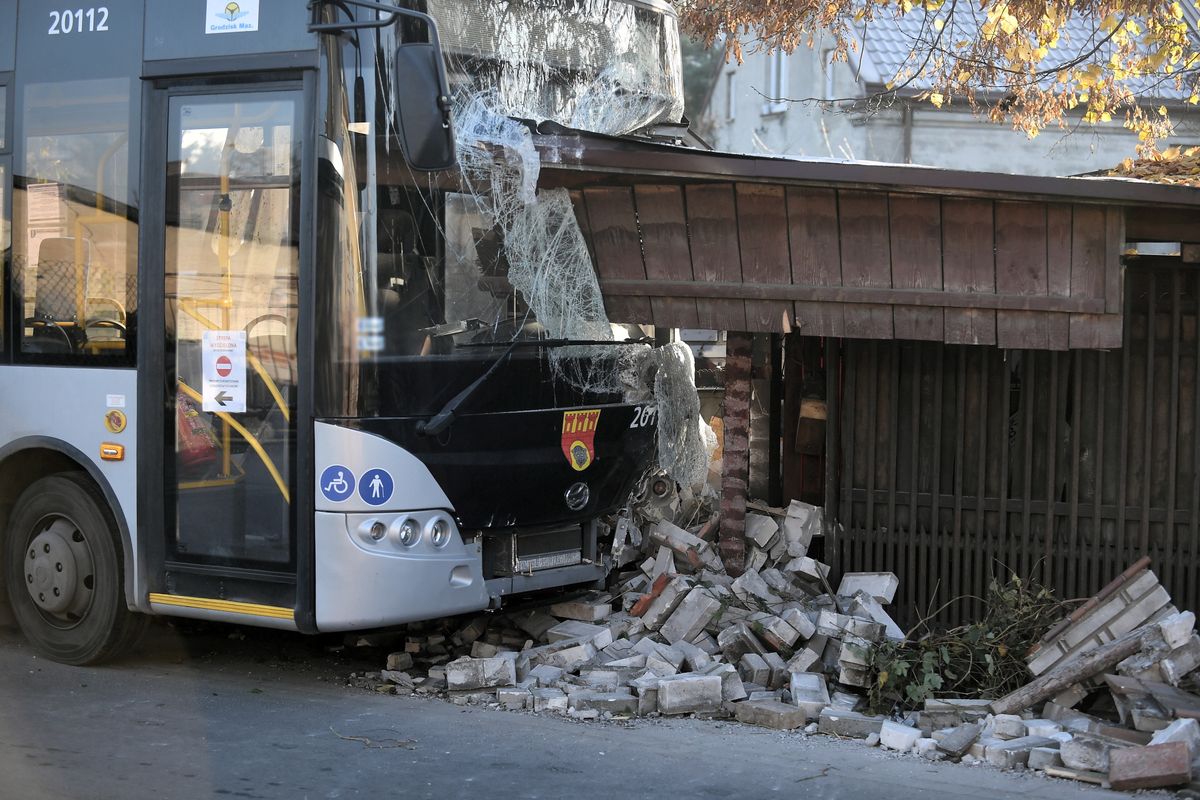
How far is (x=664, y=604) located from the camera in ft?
22.9

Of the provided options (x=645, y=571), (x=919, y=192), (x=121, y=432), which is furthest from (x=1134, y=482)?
(x=121, y=432)

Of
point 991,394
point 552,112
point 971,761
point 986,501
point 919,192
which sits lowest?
point 971,761

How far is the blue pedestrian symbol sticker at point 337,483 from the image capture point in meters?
5.85

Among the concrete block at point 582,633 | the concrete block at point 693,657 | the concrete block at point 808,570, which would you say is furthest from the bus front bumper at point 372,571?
the concrete block at point 808,570

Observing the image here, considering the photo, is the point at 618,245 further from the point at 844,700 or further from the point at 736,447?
the point at 844,700

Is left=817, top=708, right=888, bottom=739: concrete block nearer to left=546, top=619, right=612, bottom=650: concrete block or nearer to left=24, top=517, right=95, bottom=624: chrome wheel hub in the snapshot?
left=546, top=619, right=612, bottom=650: concrete block

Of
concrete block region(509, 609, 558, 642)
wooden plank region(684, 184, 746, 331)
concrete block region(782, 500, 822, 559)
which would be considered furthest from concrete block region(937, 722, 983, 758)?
wooden plank region(684, 184, 746, 331)

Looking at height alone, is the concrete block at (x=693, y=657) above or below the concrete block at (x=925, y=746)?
above

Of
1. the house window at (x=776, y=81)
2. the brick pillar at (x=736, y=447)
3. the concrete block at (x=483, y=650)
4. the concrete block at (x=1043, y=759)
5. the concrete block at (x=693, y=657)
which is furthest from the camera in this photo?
the house window at (x=776, y=81)

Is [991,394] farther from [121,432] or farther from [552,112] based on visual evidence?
[121,432]

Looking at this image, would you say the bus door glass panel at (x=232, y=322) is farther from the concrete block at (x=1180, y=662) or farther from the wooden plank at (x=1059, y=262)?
the concrete block at (x=1180, y=662)

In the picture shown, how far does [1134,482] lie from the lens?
7074mm

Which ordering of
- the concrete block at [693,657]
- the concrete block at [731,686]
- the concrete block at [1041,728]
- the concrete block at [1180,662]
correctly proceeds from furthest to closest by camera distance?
1. the concrete block at [693,657]
2. the concrete block at [731,686]
3. the concrete block at [1180,662]
4. the concrete block at [1041,728]

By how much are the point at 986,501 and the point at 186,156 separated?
15.4 ft
